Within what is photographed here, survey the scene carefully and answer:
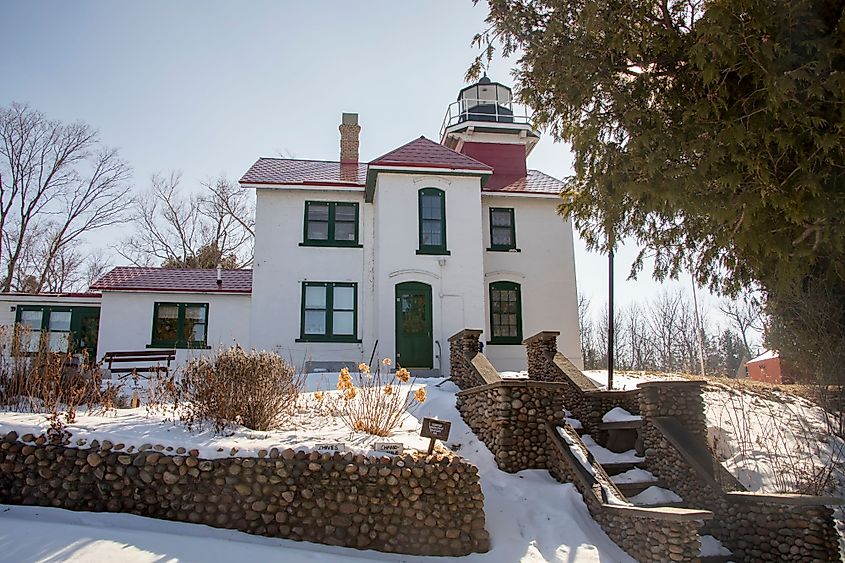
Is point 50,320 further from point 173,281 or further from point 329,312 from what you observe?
point 329,312

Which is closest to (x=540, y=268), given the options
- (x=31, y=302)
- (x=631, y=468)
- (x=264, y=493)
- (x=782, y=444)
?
(x=782, y=444)

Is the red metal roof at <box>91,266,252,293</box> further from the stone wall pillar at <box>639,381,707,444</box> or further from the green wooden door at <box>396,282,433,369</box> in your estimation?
the stone wall pillar at <box>639,381,707,444</box>

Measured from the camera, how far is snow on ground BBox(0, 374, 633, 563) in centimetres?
595

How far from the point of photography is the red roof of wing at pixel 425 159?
16.5 metres

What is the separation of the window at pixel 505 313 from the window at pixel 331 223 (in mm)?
4166

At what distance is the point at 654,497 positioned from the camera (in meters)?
8.32

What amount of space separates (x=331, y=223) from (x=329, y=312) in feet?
8.00

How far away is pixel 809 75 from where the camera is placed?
22.1 ft

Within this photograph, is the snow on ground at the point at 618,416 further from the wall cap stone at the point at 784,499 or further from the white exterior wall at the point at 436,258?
the white exterior wall at the point at 436,258

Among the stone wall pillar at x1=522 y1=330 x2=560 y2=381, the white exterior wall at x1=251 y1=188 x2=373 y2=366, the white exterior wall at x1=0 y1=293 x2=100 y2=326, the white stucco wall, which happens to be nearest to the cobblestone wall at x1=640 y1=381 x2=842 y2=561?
the stone wall pillar at x1=522 y1=330 x2=560 y2=381

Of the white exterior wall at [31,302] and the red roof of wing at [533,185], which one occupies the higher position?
the red roof of wing at [533,185]

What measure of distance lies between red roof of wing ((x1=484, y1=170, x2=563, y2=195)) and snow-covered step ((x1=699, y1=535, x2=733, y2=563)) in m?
12.0

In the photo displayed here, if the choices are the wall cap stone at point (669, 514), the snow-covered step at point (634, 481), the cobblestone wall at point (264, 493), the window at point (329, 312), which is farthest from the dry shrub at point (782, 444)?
the window at point (329, 312)

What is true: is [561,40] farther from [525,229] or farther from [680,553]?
[525,229]
